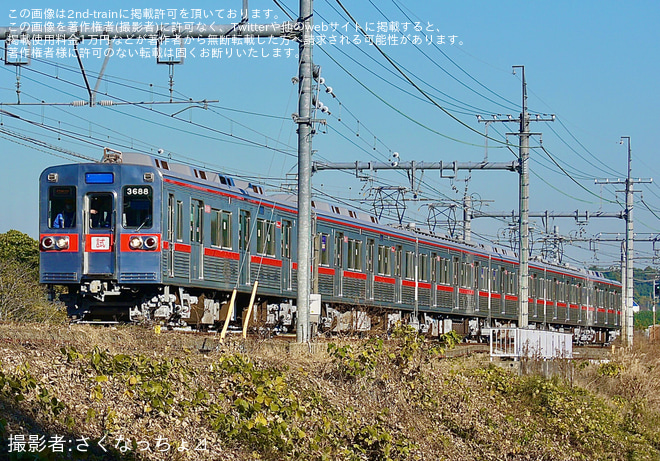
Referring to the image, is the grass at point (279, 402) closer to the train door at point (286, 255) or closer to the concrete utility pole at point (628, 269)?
the train door at point (286, 255)

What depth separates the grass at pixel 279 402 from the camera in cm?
848

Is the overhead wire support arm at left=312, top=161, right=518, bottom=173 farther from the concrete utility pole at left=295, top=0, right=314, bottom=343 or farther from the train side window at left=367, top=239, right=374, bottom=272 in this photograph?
the concrete utility pole at left=295, top=0, right=314, bottom=343

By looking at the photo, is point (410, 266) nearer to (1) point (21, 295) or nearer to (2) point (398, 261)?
(2) point (398, 261)

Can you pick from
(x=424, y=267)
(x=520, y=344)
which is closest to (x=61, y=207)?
(x=520, y=344)

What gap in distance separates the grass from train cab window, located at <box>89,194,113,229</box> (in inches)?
140

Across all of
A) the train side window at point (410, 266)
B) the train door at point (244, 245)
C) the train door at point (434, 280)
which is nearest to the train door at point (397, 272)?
the train side window at point (410, 266)

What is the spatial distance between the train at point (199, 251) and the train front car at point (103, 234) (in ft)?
0.06

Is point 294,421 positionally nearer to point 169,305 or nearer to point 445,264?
point 169,305

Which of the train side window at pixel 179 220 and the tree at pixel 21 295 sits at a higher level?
the train side window at pixel 179 220

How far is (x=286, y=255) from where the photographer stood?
21.2m

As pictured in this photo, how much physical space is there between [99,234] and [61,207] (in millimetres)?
921

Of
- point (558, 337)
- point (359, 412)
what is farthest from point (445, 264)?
point (359, 412)

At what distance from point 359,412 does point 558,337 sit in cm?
1489

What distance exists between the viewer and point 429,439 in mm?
13219
